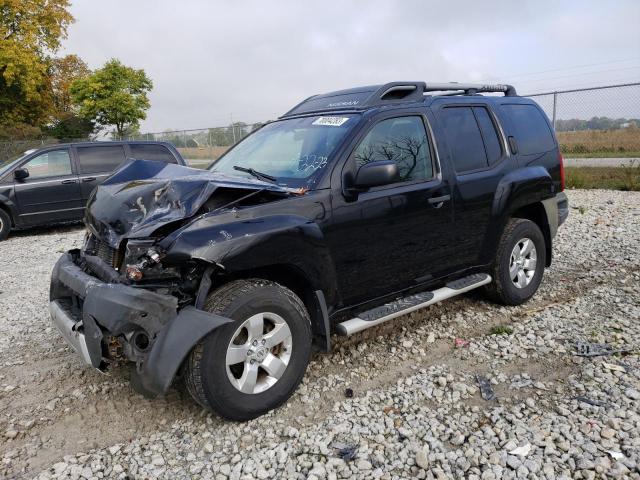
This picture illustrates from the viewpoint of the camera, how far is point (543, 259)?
4.92m

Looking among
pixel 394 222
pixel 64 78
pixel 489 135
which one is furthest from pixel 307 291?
pixel 64 78

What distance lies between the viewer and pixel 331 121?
150 inches

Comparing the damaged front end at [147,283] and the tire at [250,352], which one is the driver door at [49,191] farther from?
the tire at [250,352]

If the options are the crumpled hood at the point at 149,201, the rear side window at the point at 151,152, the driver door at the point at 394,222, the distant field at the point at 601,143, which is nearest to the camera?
the crumpled hood at the point at 149,201

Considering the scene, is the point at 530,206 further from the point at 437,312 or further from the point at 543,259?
the point at 437,312

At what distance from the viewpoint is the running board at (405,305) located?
11.3 feet

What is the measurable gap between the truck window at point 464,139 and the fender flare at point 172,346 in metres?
2.50

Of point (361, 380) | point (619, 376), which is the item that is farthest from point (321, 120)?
point (619, 376)

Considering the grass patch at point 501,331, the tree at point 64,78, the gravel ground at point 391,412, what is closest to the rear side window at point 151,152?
the gravel ground at point 391,412

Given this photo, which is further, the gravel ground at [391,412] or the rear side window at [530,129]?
the rear side window at [530,129]

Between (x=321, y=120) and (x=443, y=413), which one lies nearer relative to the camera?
(x=443, y=413)

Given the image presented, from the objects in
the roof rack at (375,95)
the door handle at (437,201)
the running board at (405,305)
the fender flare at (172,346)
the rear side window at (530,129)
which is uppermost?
the roof rack at (375,95)

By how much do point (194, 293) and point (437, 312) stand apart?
266 centimetres

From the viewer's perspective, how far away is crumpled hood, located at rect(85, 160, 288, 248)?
292 cm
